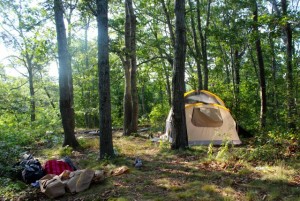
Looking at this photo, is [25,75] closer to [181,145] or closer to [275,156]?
[181,145]

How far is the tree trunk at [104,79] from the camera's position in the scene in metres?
6.79

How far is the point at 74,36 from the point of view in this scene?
19.3 metres


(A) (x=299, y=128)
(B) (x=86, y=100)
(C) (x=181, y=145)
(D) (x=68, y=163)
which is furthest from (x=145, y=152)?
(B) (x=86, y=100)

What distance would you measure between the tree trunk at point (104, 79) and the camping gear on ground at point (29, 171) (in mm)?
1693

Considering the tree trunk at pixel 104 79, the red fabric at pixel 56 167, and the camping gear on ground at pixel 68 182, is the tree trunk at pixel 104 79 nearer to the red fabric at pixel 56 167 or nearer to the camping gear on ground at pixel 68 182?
the red fabric at pixel 56 167

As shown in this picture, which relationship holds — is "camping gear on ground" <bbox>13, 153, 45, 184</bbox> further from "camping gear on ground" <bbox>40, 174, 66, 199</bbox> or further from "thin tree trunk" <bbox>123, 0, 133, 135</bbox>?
"thin tree trunk" <bbox>123, 0, 133, 135</bbox>

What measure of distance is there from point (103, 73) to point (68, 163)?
91.7 inches

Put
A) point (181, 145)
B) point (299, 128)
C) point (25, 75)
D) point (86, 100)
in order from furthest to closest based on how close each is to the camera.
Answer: point (25, 75), point (86, 100), point (181, 145), point (299, 128)

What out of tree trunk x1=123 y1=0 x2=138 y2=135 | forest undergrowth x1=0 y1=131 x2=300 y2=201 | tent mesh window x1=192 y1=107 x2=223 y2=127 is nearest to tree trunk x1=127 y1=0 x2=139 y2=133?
tree trunk x1=123 y1=0 x2=138 y2=135

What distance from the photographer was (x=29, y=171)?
223 inches

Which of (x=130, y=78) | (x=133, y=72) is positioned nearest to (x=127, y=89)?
(x=130, y=78)

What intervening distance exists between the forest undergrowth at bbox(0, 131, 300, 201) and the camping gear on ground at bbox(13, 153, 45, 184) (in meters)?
0.17

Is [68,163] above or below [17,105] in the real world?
below

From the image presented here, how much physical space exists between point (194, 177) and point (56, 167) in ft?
9.72
